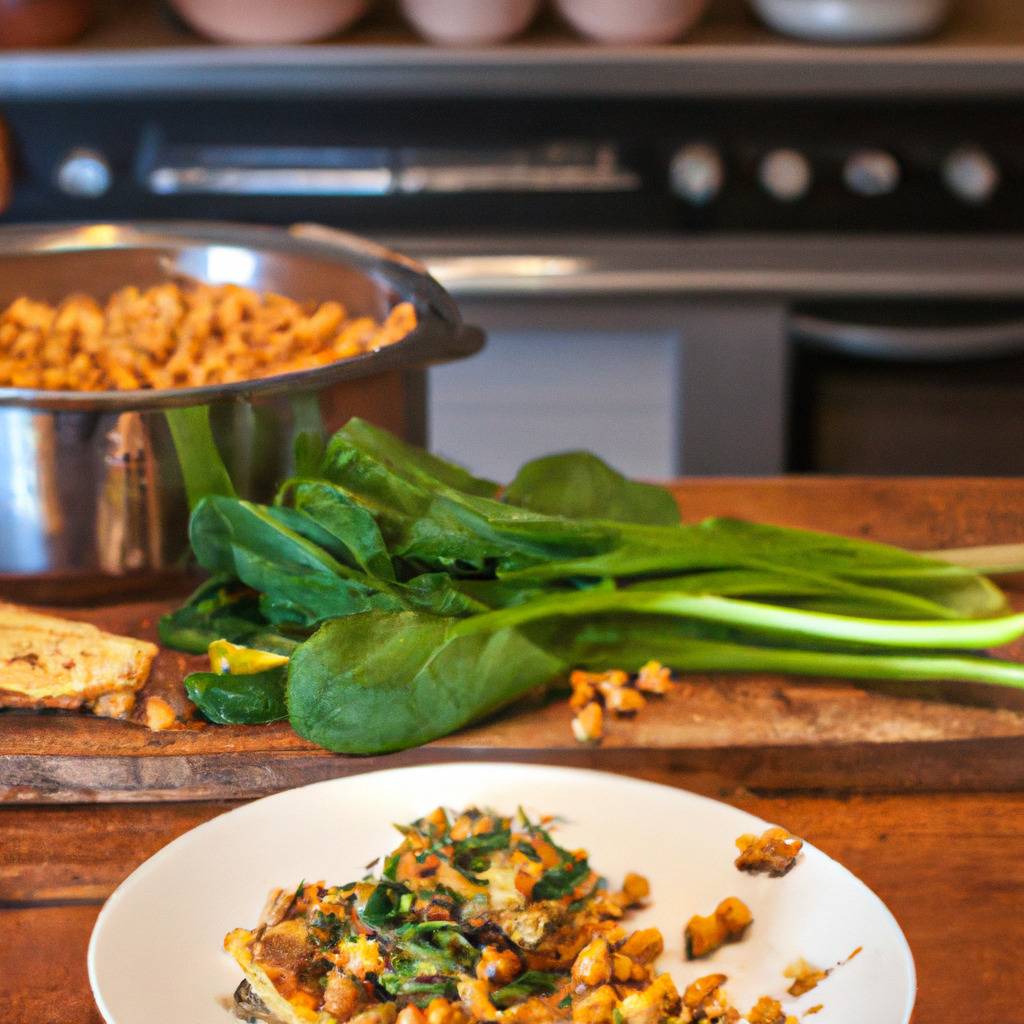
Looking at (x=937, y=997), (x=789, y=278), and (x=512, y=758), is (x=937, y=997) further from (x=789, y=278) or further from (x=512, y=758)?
(x=789, y=278)

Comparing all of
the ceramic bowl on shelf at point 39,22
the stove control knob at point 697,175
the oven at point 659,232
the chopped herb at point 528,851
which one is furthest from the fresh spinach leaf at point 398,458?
the ceramic bowl on shelf at point 39,22

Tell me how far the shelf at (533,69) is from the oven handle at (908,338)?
0.40 m

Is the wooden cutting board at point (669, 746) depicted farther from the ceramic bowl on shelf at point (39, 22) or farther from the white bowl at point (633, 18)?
the ceramic bowl on shelf at point (39, 22)

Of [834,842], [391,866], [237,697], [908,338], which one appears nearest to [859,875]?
[834,842]

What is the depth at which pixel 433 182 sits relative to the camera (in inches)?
83.4

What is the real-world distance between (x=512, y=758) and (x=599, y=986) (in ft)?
0.71

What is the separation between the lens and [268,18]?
81.0 inches

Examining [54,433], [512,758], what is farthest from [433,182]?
[512,758]

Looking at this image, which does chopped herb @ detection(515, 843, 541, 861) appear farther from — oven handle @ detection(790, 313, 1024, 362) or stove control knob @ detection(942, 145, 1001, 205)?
stove control knob @ detection(942, 145, 1001, 205)

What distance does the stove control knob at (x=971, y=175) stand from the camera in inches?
81.5

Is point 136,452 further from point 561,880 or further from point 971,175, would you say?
point 971,175

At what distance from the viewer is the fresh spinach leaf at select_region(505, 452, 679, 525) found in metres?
0.97

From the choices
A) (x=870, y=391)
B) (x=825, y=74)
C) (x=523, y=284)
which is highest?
(x=825, y=74)

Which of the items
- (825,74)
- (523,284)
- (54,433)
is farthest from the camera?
(825,74)
